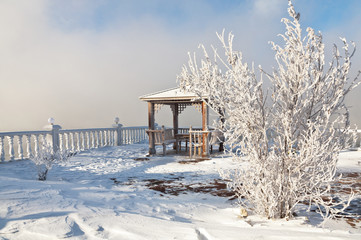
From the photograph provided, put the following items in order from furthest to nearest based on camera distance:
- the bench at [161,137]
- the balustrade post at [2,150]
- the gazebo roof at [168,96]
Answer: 1. the bench at [161,137]
2. the gazebo roof at [168,96]
3. the balustrade post at [2,150]

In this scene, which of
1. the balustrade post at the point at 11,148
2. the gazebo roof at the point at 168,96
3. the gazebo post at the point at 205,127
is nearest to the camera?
the balustrade post at the point at 11,148

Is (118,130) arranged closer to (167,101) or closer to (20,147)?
(167,101)

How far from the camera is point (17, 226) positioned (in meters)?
2.91

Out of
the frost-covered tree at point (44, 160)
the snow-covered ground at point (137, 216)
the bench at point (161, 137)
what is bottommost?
the snow-covered ground at point (137, 216)

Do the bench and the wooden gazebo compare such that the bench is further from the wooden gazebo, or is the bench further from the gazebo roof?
the gazebo roof

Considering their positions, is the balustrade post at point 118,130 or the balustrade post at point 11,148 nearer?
the balustrade post at point 11,148

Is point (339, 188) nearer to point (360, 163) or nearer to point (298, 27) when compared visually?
point (298, 27)

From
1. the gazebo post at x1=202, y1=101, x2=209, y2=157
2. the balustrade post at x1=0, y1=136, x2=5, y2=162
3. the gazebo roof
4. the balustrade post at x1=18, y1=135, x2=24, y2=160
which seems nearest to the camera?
the balustrade post at x1=0, y1=136, x2=5, y2=162

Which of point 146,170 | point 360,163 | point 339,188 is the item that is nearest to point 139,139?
point 146,170

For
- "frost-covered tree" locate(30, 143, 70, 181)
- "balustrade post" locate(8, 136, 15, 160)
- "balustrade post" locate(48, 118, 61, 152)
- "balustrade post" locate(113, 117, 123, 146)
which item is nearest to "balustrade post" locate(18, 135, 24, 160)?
"balustrade post" locate(8, 136, 15, 160)

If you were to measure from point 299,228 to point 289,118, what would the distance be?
1.26m

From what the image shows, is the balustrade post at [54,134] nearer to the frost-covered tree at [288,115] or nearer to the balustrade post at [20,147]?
the balustrade post at [20,147]

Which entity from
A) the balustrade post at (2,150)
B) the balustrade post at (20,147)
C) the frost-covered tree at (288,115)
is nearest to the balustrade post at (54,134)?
the balustrade post at (20,147)

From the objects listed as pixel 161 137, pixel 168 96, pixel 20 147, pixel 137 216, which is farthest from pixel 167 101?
pixel 137 216
